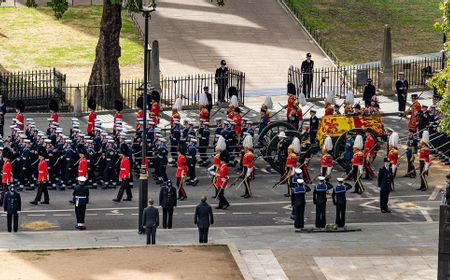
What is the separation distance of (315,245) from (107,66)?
20.4 m

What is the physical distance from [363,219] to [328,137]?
4205 millimetres

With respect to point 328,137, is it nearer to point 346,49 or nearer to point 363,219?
point 363,219

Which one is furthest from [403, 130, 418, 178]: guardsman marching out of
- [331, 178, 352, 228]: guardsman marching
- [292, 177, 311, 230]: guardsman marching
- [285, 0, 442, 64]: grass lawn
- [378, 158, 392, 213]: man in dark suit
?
[285, 0, 442, 64]: grass lawn

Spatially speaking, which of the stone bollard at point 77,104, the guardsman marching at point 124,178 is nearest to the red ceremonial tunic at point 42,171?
the guardsman marching at point 124,178

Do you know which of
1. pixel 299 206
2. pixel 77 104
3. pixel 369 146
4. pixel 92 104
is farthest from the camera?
pixel 77 104

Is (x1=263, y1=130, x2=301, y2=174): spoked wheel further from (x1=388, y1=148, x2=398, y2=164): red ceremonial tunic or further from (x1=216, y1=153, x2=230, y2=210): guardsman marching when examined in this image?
(x1=216, y1=153, x2=230, y2=210): guardsman marching

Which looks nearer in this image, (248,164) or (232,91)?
(248,164)

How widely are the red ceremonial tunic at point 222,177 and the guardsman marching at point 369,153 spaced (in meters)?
5.59

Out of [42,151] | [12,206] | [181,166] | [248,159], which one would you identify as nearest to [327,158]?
[248,159]

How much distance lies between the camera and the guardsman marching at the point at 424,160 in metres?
46.2

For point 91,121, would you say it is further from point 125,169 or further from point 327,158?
point 327,158

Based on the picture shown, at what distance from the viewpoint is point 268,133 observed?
1951 inches

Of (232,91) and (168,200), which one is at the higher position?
(232,91)

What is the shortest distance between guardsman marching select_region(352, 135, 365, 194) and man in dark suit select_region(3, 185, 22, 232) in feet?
38.0
